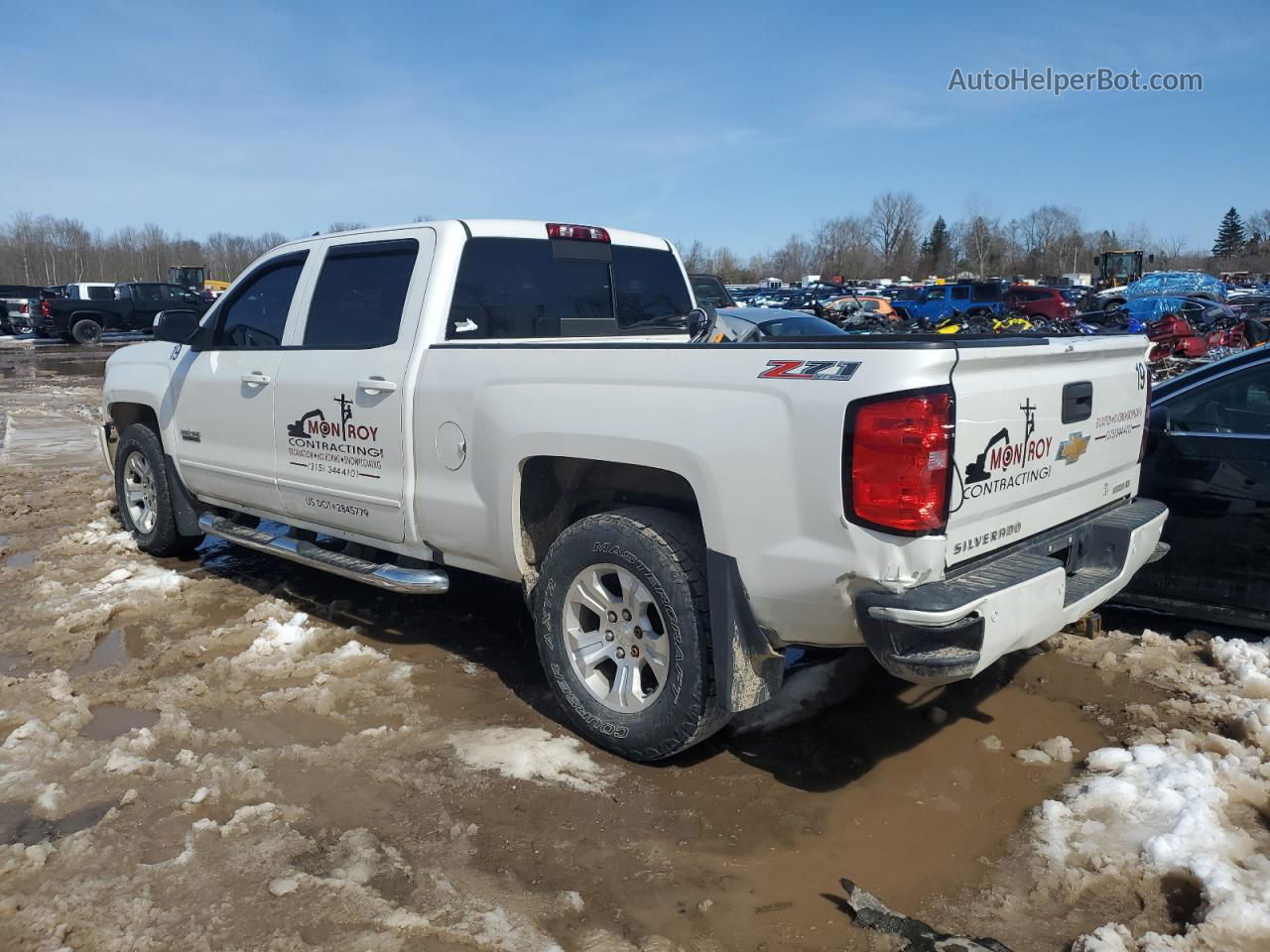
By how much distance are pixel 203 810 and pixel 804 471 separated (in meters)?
2.36

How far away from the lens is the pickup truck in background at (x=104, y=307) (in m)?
29.8

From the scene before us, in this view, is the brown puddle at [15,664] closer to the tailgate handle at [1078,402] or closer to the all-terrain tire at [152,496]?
the all-terrain tire at [152,496]

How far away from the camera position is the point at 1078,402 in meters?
3.49

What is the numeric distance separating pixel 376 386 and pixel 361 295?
2.14 feet

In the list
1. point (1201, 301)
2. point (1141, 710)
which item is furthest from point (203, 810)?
point (1201, 301)

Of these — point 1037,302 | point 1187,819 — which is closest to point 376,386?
point 1187,819

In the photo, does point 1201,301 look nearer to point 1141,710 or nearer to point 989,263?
point 1141,710

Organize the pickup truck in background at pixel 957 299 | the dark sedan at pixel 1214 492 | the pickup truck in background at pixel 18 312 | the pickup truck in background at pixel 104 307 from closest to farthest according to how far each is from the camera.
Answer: the dark sedan at pixel 1214 492 < the pickup truck in background at pixel 104 307 < the pickup truck in background at pixel 18 312 < the pickup truck in background at pixel 957 299

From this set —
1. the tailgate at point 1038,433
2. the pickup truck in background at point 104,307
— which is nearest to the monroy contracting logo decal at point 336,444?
the tailgate at point 1038,433

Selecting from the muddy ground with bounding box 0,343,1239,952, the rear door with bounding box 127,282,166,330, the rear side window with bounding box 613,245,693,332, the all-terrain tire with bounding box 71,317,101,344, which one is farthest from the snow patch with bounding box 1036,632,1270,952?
the all-terrain tire with bounding box 71,317,101,344

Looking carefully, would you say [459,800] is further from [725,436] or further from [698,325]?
[698,325]

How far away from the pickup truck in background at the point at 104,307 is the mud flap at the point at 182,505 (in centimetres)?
2606

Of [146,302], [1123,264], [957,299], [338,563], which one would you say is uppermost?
[1123,264]

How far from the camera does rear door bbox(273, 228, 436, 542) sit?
439cm
